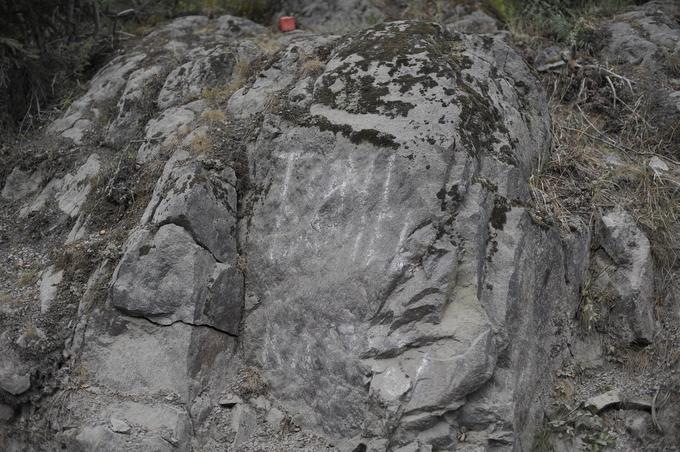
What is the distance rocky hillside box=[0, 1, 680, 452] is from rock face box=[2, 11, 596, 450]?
18 millimetres

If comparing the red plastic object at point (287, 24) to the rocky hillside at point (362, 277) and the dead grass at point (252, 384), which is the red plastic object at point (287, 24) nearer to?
the rocky hillside at point (362, 277)

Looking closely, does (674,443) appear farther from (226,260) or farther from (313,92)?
(313,92)

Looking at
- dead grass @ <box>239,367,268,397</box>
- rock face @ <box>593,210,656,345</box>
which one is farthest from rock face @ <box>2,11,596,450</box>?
rock face @ <box>593,210,656,345</box>

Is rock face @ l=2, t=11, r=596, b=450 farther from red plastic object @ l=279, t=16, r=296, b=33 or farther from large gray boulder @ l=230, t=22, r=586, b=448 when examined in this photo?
red plastic object @ l=279, t=16, r=296, b=33

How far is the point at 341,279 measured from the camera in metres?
5.00

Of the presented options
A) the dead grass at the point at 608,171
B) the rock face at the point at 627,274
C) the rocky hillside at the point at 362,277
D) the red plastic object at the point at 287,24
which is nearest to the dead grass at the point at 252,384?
the rocky hillside at the point at 362,277

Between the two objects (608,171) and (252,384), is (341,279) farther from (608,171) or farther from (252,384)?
(608,171)

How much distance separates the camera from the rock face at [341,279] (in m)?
4.68

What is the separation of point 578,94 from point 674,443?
3.84 m

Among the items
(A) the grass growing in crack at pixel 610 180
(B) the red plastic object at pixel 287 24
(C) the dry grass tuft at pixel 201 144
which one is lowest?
(A) the grass growing in crack at pixel 610 180

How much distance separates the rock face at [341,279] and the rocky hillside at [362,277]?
18mm

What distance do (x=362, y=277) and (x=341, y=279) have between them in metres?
0.18

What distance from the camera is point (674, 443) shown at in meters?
4.80

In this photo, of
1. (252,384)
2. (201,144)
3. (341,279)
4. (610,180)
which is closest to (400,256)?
(341,279)
